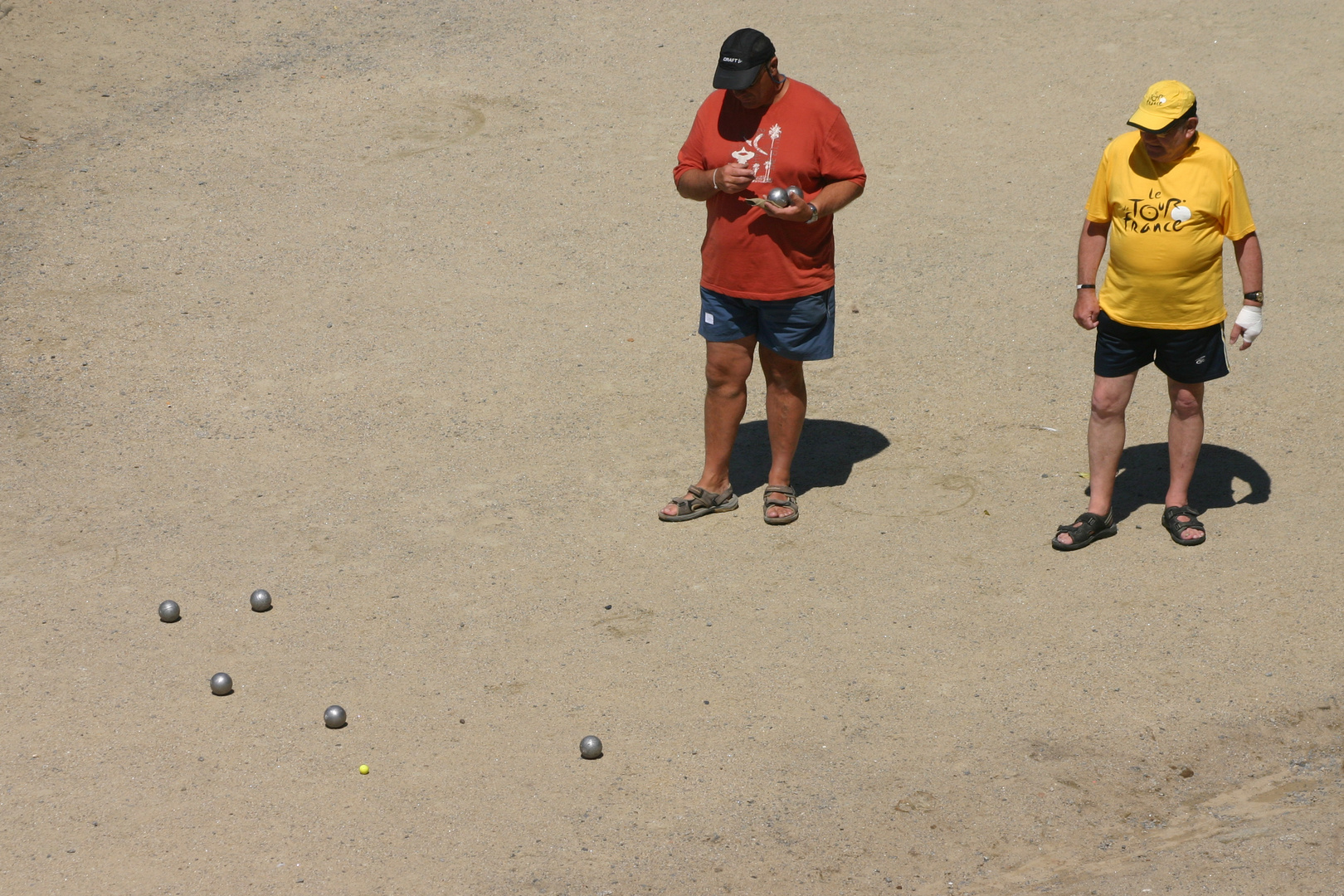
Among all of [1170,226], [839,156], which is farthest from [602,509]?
[1170,226]

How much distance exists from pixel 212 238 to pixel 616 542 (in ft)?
15.9

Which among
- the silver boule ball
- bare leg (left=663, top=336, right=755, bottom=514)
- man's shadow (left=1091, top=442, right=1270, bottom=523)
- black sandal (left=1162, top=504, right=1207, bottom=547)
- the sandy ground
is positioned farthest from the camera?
man's shadow (left=1091, top=442, right=1270, bottom=523)

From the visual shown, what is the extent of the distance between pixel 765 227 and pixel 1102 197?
1.50m

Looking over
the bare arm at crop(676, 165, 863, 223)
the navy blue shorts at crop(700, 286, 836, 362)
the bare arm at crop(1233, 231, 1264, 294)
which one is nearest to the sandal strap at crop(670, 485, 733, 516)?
the navy blue shorts at crop(700, 286, 836, 362)

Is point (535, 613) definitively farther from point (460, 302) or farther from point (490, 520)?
point (460, 302)

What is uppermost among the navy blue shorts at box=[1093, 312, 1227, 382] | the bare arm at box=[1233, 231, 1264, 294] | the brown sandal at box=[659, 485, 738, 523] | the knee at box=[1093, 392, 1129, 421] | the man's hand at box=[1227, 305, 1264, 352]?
the bare arm at box=[1233, 231, 1264, 294]

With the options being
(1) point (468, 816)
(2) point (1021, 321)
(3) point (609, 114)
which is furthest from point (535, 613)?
(3) point (609, 114)

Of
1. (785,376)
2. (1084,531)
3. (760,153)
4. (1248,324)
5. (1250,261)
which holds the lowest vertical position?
(1084,531)

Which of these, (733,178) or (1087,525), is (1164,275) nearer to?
(1087,525)

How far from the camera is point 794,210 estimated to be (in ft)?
20.4

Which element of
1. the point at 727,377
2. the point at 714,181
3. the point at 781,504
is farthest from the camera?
the point at 781,504

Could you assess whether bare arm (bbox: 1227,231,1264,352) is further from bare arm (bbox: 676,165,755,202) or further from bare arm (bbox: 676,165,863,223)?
bare arm (bbox: 676,165,755,202)

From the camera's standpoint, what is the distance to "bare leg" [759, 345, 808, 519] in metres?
6.89

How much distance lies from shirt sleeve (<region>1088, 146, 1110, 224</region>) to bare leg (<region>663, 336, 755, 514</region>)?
1.69m
